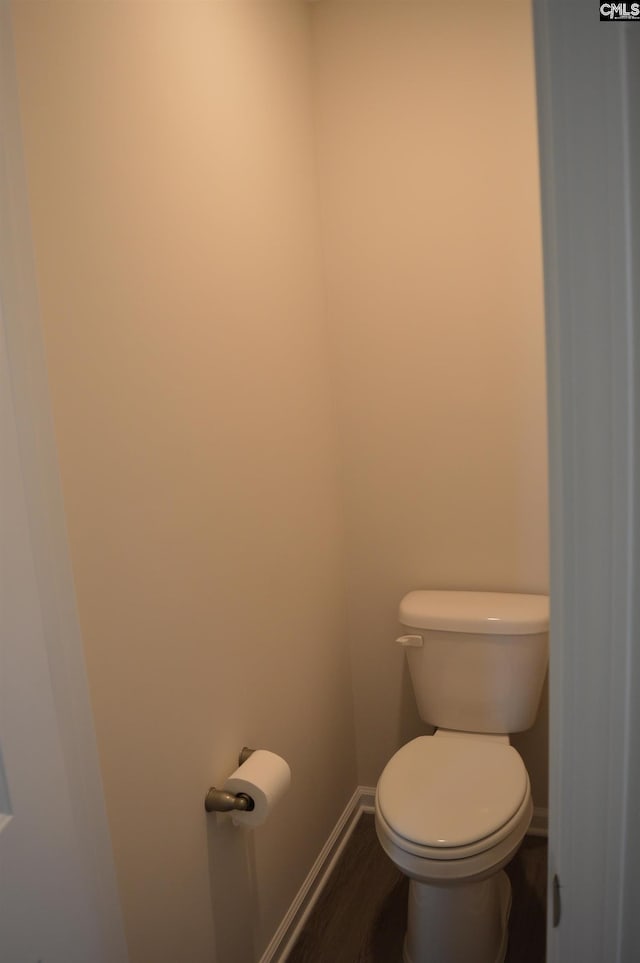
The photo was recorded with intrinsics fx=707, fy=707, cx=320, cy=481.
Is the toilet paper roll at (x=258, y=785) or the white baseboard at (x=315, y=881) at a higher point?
the toilet paper roll at (x=258, y=785)

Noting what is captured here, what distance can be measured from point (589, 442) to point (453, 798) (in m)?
1.37

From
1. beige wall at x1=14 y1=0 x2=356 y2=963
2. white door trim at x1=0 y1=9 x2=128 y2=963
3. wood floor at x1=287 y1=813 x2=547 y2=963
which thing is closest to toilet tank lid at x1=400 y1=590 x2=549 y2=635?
beige wall at x1=14 y1=0 x2=356 y2=963

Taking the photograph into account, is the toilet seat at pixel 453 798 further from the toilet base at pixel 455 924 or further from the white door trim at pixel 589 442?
the white door trim at pixel 589 442

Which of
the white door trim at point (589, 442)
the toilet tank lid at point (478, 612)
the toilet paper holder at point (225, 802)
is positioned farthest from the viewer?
the toilet tank lid at point (478, 612)

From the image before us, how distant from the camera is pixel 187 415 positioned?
1452 millimetres

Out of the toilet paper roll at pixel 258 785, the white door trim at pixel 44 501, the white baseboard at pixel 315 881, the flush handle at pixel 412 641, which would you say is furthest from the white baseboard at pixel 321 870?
the white door trim at pixel 44 501

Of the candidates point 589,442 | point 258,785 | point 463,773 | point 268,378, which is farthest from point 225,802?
point 589,442

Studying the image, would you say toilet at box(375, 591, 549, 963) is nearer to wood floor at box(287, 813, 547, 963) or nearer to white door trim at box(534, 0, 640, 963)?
wood floor at box(287, 813, 547, 963)

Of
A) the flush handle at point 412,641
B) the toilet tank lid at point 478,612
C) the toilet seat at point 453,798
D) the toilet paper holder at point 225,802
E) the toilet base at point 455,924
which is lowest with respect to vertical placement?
the toilet base at point 455,924

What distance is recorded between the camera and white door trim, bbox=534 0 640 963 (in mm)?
535

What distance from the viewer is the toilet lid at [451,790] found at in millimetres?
1578

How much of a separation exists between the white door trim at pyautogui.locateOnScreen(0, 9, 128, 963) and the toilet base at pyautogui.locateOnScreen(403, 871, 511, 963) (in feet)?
2.86

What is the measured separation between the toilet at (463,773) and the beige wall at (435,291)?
0.20 m

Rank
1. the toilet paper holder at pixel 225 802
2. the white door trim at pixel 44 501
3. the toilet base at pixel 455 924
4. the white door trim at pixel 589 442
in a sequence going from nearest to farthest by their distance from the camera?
Answer: the white door trim at pixel 589 442, the white door trim at pixel 44 501, the toilet paper holder at pixel 225 802, the toilet base at pixel 455 924
